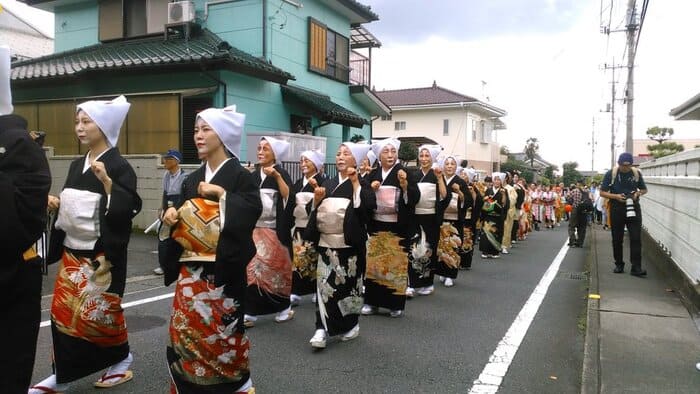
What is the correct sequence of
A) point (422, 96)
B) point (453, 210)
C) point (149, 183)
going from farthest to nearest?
point (422, 96), point (149, 183), point (453, 210)

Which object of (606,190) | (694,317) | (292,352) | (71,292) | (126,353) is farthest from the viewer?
(606,190)

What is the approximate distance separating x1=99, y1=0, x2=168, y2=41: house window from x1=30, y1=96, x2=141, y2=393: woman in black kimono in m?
12.4

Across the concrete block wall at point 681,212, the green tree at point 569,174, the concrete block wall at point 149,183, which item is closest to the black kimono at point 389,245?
the concrete block wall at point 681,212

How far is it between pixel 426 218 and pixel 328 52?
35.5ft

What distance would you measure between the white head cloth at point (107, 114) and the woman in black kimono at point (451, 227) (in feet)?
18.4

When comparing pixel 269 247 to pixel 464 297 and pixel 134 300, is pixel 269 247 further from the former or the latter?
pixel 464 297

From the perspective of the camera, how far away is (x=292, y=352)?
16.8ft

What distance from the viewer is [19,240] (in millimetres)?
2475

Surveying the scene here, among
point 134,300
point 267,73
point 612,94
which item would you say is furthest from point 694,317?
point 612,94

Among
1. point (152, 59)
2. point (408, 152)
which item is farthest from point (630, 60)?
point (152, 59)

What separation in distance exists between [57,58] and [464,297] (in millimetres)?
14046

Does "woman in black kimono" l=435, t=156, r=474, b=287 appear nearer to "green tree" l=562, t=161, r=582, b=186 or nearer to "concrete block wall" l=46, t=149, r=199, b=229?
"concrete block wall" l=46, t=149, r=199, b=229

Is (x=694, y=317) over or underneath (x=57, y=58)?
underneath

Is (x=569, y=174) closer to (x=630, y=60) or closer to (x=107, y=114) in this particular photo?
(x=630, y=60)
